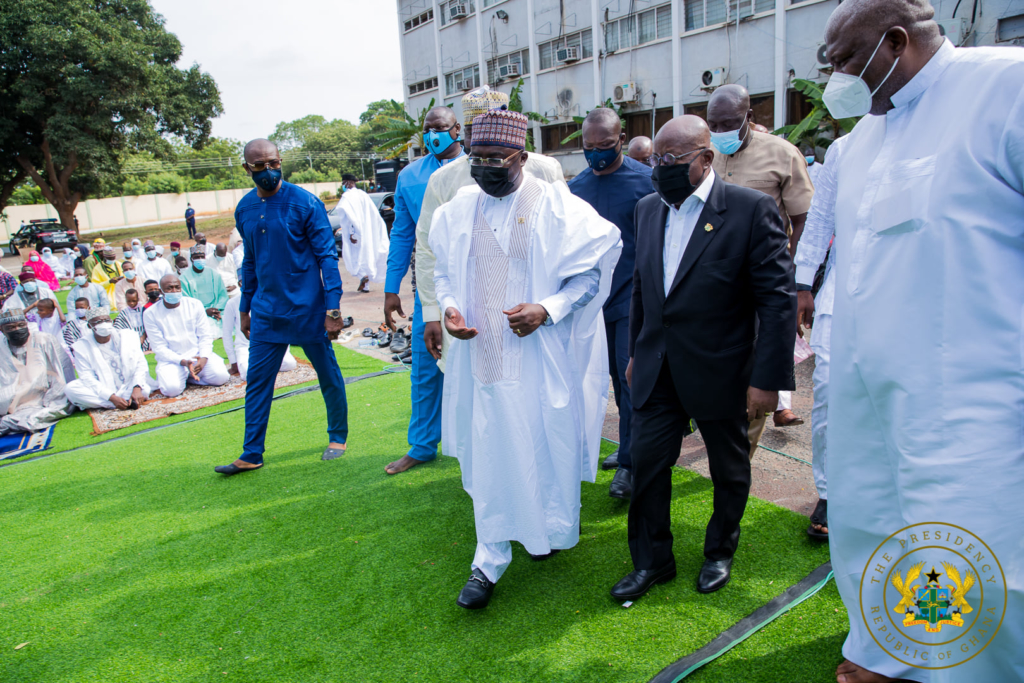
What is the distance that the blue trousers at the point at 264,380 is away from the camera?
15.1ft

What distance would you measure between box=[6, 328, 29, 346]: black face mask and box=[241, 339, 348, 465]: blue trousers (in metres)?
4.28

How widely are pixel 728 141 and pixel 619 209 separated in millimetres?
722

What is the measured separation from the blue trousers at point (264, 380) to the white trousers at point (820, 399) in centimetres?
306

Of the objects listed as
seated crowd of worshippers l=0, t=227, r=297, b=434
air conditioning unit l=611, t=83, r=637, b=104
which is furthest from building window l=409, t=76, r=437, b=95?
seated crowd of worshippers l=0, t=227, r=297, b=434

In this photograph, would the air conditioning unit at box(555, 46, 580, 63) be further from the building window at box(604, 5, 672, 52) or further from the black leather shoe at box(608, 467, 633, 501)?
the black leather shoe at box(608, 467, 633, 501)

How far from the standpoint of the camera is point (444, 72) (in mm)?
30969

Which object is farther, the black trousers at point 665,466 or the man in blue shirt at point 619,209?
the man in blue shirt at point 619,209

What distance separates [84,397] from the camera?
7098mm

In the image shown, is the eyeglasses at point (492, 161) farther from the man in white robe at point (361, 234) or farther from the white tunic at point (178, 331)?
the man in white robe at point (361, 234)

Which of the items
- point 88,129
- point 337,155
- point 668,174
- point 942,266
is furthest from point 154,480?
point 337,155

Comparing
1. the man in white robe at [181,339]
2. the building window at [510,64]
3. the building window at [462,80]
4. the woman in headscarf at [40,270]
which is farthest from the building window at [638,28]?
the woman in headscarf at [40,270]

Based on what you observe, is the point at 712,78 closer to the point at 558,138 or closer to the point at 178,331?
the point at 558,138


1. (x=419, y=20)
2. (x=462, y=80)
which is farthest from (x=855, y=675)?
(x=419, y=20)

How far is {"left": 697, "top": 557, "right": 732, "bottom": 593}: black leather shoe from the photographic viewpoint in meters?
2.76
